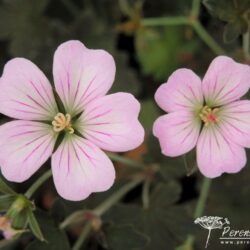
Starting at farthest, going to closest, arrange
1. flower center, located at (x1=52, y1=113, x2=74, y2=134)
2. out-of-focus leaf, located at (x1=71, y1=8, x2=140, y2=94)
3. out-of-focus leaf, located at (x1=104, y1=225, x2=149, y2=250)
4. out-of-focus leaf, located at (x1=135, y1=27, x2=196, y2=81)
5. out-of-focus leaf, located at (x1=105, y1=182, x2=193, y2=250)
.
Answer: out-of-focus leaf, located at (x1=135, y1=27, x2=196, y2=81) < out-of-focus leaf, located at (x1=71, y1=8, x2=140, y2=94) < out-of-focus leaf, located at (x1=105, y1=182, x2=193, y2=250) < out-of-focus leaf, located at (x1=104, y1=225, x2=149, y2=250) < flower center, located at (x1=52, y1=113, x2=74, y2=134)

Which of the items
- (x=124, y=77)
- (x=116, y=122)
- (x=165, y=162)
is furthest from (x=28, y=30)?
(x=116, y=122)

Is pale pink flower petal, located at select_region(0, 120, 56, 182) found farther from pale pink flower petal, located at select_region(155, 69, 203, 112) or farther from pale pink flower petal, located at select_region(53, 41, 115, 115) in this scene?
pale pink flower petal, located at select_region(155, 69, 203, 112)

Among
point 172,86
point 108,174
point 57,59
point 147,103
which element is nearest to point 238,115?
point 172,86

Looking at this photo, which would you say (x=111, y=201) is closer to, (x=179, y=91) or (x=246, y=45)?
(x=179, y=91)

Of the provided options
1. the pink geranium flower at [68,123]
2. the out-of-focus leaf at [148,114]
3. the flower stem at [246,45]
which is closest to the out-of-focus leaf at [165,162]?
the out-of-focus leaf at [148,114]

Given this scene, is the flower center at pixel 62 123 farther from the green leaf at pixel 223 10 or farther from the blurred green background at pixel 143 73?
the green leaf at pixel 223 10

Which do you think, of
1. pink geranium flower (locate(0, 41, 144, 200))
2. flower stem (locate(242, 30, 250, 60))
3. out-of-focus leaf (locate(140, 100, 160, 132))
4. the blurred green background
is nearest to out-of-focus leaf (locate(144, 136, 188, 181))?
the blurred green background
